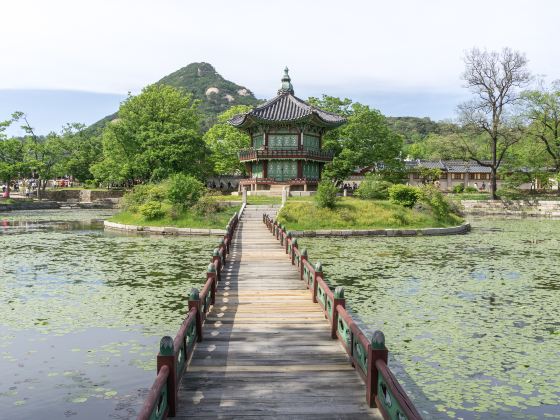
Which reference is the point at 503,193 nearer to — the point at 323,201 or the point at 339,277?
the point at 323,201

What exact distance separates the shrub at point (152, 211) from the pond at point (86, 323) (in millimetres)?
10591

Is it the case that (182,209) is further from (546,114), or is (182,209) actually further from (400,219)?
(546,114)

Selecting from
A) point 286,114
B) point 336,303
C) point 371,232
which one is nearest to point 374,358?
point 336,303

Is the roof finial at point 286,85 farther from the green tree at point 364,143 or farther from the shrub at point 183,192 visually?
the shrub at point 183,192

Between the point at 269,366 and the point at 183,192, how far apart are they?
27565mm

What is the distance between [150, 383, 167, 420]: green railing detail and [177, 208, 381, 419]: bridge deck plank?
43 centimetres

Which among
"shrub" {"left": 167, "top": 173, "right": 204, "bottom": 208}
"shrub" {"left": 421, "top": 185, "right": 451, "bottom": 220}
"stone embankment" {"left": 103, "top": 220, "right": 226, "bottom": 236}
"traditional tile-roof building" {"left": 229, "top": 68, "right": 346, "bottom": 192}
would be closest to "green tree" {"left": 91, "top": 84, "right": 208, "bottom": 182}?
"traditional tile-roof building" {"left": 229, "top": 68, "right": 346, "bottom": 192}

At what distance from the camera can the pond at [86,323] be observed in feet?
24.8

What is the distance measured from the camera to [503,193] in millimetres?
61188

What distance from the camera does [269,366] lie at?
293 inches

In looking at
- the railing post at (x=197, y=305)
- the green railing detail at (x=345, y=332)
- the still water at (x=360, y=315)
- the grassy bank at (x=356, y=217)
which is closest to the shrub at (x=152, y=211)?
the grassy bank at (x=356, y=217)

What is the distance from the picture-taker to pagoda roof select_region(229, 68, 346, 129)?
158 ft

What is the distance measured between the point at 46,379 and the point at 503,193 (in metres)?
62.9

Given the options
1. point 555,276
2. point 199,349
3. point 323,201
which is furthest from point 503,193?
point 199,349
